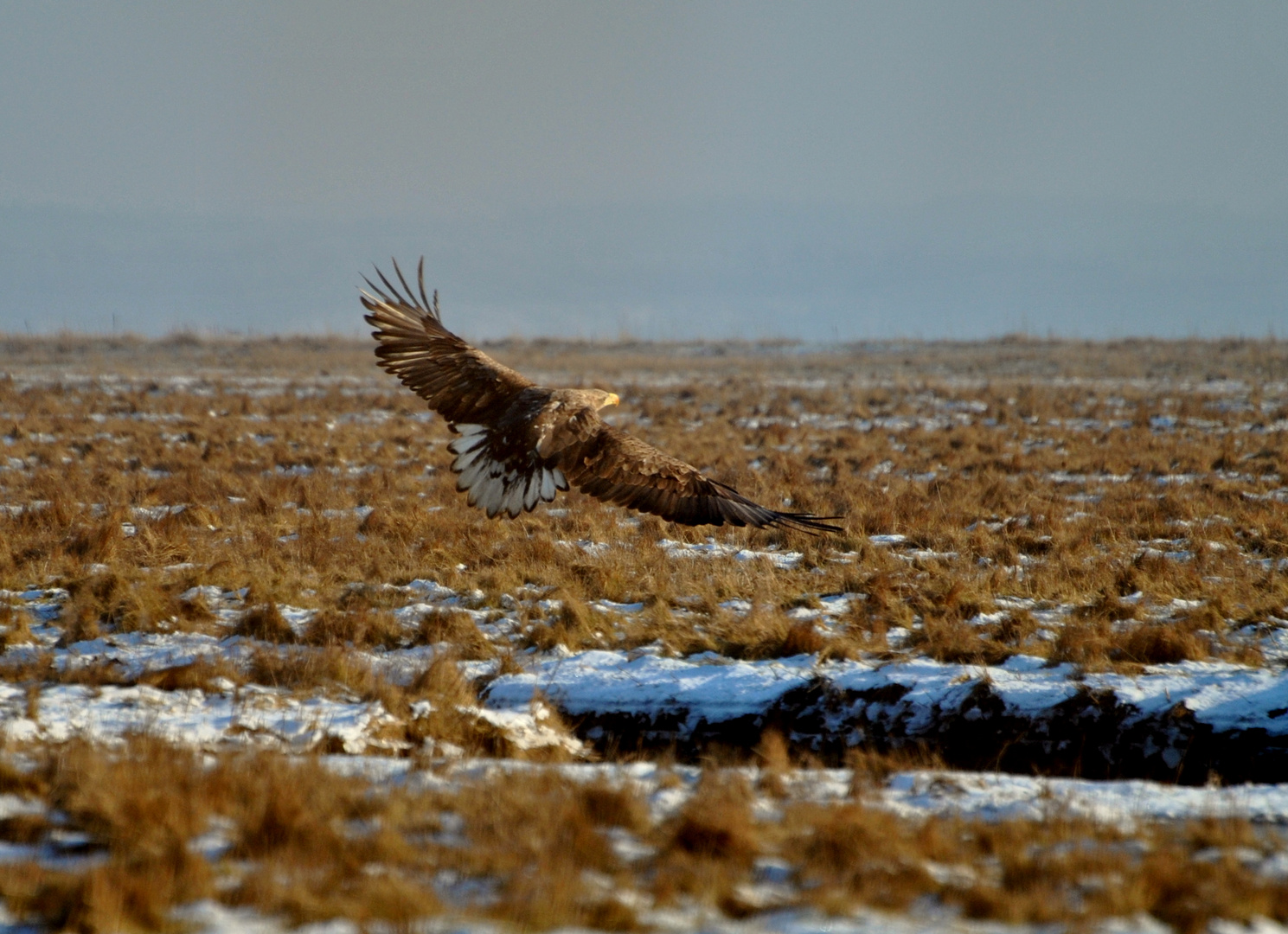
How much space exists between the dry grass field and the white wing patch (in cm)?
59

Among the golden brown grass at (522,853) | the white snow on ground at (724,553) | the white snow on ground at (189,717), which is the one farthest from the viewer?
the white snow on ground at (724,553)

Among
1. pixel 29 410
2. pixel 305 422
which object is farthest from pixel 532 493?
pixel 29 410

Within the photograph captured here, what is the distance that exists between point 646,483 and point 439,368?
1.90 m

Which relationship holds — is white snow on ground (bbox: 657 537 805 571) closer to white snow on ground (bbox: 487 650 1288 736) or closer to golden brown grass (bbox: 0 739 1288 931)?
white snow on ground (bbox: 487 650 1288 736)

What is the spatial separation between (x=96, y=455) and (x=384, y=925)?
12.7 metres

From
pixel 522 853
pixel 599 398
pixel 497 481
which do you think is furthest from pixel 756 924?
pixel 599 398

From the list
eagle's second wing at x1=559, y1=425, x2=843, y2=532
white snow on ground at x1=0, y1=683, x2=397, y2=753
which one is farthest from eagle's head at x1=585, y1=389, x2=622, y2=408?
white snow on ground at x1=0, y1=683, x2=397, y2=753

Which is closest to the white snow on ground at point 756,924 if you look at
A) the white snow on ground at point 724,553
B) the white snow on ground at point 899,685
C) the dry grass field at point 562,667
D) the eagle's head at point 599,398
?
the dry grass field at point 562,667

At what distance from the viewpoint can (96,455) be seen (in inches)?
566

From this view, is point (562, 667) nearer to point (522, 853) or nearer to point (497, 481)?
point (497, 481)

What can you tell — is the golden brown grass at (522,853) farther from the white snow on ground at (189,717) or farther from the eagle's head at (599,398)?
the eagle's head at (599,398)

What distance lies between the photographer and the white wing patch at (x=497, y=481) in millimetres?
8211

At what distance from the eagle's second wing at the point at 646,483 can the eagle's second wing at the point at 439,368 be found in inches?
32.9

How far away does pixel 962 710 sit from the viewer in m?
6.20
